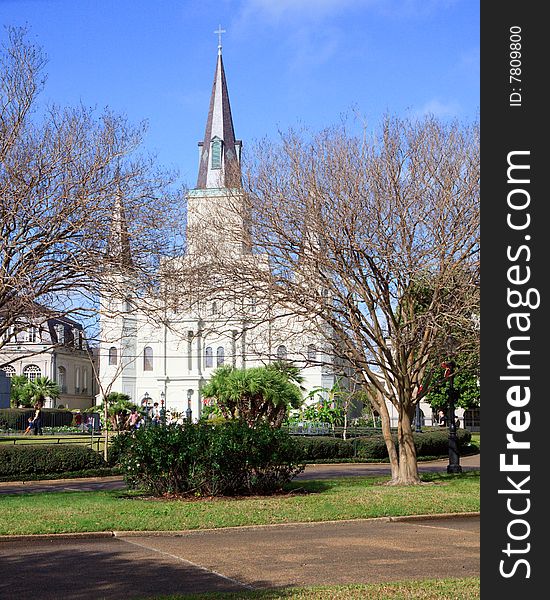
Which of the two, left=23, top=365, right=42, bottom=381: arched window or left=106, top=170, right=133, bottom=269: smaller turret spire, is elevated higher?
left=106, top=170, right=133, bottom=269: smaller turret spire

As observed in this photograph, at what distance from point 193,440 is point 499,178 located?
13799 mm

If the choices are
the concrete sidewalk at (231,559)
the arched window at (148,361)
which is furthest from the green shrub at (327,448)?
the arched window at (148,361)

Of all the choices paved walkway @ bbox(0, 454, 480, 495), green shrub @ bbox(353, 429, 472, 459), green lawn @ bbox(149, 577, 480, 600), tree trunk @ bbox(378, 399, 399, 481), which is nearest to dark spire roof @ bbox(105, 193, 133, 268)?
paved walkway @ bbox(0, 454, 480, 495)

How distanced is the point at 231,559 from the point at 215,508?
4458mm

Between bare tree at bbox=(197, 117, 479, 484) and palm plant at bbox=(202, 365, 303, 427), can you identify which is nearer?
bare tree at bbox=(197, 117, 479, 484)

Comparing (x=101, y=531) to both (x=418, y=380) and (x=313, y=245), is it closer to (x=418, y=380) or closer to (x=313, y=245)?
(x=313, y=245)

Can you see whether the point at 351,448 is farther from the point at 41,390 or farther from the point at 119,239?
the point at 41,390

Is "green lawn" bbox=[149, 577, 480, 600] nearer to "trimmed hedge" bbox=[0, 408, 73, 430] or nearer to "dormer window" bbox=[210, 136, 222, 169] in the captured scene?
"trimmed hedge" bbox=[0, 408, 73, 430]

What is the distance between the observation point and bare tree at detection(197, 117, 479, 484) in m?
18.0

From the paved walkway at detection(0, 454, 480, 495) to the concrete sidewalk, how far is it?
833 centimetres

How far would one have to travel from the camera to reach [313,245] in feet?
61.2

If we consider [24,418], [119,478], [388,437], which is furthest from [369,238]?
[24,418]

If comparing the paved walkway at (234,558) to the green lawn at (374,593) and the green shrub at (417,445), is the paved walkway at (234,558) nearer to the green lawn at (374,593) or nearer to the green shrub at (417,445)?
the green lawn at (374,593)

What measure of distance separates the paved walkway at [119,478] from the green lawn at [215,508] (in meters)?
2.08
